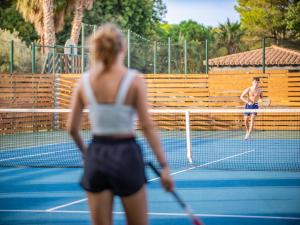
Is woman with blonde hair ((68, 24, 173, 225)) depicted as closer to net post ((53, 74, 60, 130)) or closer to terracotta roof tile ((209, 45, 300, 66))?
net post ((53, 74, 60, 130))

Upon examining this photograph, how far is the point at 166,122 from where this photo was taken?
2555 cm

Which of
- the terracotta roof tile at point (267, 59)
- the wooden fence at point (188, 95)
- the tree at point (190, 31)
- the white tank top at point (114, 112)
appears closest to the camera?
the white tank top at point (114, 112)

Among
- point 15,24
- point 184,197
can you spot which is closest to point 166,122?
point 184,197

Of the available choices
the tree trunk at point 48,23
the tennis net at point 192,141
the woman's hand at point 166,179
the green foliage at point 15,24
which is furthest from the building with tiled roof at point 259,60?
the woman's hand at point 166,179

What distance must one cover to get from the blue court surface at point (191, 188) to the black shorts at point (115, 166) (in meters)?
3.44

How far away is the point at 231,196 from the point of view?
363 inches

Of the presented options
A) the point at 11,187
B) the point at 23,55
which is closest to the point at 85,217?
the point at 11,187

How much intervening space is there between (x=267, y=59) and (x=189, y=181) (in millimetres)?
27022

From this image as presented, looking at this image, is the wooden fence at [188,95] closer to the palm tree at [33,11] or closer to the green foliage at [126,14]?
the palm tree at [33,11]

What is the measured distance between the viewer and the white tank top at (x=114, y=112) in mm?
3771

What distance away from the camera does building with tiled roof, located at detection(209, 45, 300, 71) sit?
35938mm

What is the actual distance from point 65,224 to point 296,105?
736 inches

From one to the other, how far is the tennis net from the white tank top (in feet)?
28.6

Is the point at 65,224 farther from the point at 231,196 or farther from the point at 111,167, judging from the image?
the point at 111,167
